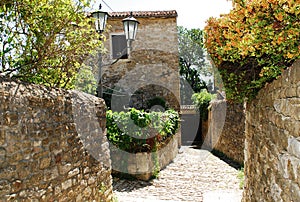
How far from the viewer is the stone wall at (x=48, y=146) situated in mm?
2469

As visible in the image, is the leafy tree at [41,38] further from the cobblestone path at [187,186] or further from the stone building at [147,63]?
the stone building at [147,63]

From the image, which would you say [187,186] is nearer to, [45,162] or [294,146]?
[45,162]

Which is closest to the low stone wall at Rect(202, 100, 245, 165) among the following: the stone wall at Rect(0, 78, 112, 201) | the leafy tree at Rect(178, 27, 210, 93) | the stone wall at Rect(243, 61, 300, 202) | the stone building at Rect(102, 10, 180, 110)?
the stone building at Rect(102, 10, 180, 110)

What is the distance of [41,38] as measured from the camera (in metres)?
3.50

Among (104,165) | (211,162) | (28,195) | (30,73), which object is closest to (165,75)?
(211,162)

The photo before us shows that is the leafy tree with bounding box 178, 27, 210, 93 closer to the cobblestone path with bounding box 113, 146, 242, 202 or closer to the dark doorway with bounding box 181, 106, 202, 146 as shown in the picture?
the dark doorway with bounding box 181, 106, 202, 146

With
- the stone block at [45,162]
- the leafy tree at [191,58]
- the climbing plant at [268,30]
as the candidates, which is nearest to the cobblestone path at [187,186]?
the stone block at [45,162]

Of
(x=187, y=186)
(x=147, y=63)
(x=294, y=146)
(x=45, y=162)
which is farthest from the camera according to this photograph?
(x=147, y=63)

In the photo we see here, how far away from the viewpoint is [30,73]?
3527mm

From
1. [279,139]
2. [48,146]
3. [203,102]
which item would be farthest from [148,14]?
[279,139]

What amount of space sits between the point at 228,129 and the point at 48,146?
362 inches

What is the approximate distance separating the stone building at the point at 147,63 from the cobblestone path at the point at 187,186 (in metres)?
3.91

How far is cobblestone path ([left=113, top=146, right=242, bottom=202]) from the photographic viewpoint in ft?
20.1

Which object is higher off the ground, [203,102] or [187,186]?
[203,102]
